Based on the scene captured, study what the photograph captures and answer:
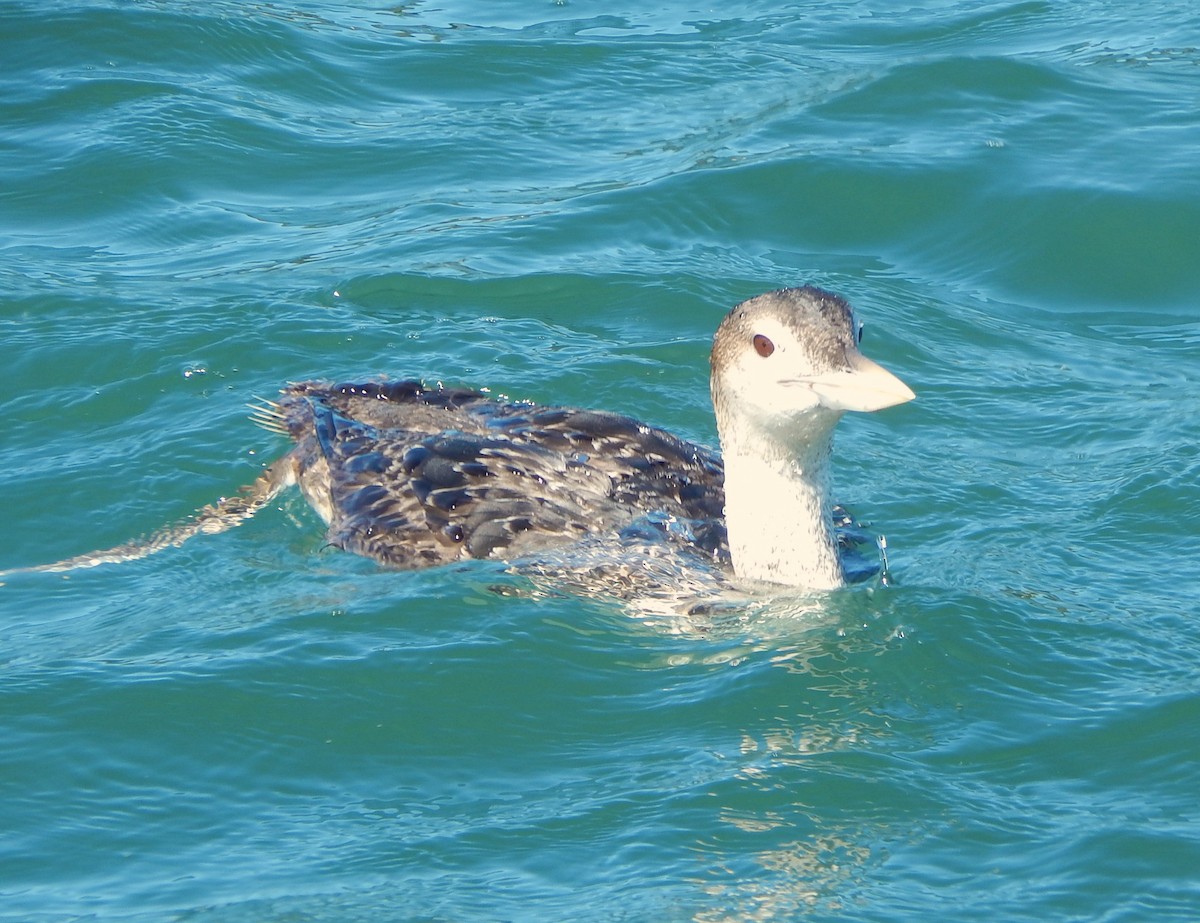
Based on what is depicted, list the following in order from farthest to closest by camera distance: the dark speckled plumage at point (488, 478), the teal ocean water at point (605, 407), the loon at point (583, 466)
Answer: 1. the dark speckled plumage at point (488, 478)
2. the loon at point (583, 466)
3. the teal ocean water at point (605, 407)

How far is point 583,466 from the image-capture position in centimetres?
856

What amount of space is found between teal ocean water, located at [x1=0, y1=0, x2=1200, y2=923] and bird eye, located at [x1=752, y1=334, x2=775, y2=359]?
1.21 metres

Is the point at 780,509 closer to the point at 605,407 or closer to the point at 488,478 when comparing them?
the point at 488,478

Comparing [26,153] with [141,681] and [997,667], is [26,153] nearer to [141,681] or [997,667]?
[141,681]

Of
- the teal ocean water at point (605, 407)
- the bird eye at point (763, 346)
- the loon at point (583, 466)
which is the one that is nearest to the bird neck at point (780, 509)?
the loon at point (583, 466)

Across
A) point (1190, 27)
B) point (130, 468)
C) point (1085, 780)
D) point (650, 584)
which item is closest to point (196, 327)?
point (130, 468)

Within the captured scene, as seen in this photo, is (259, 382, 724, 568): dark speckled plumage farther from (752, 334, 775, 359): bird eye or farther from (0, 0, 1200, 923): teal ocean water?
(752, 334, 775, 359): bird eye

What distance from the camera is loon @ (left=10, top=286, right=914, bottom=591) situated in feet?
24.2

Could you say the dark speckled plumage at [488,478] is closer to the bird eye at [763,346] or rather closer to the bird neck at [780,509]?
the bird neck at [780,509]

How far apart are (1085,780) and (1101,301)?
5.69 meters

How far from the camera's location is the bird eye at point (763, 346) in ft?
24.2

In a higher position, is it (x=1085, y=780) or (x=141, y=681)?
(x=141, y=681)

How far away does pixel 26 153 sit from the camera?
13.9 meters

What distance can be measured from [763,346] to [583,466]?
143 cm
